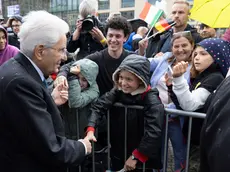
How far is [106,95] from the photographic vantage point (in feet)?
7.83

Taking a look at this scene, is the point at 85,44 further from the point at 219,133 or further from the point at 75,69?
the point at 219,133

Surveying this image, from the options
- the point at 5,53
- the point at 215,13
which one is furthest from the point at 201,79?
the point at 5,53

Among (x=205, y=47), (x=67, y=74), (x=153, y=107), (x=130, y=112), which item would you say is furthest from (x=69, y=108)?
(x=205, y=47)

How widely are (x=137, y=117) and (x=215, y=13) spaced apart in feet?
4.21

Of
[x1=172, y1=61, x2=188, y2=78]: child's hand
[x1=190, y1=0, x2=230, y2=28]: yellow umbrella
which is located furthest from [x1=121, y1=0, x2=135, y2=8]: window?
[x1=172, y1=61, x2=188, y2=78]: child's hand

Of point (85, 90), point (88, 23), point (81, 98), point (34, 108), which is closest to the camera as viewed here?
point (34, 108)

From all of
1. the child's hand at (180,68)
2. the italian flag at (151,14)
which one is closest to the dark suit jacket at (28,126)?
the child's hand at (180,68)

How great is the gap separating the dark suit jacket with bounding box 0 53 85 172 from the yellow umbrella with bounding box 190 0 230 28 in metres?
1.76

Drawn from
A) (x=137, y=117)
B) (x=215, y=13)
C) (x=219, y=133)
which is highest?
(x=215, y=13)

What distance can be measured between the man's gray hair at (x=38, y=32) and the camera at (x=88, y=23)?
149cm

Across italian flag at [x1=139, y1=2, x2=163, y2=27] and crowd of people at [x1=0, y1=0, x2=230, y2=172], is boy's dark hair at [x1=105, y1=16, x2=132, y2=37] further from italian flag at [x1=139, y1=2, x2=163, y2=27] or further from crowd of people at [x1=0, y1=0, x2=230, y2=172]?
italian flag at [x1=139, y1=2, x2=163, y2=27]

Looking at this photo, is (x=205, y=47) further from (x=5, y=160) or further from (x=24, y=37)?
(x=5, y=160)

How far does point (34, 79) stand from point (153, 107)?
1.09m

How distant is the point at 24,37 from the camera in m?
1.50
